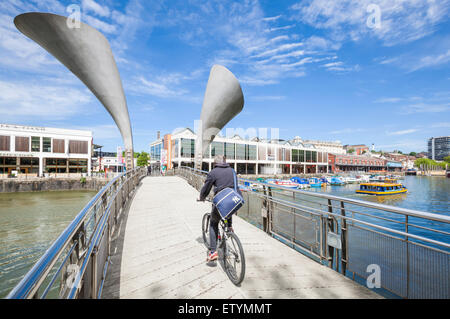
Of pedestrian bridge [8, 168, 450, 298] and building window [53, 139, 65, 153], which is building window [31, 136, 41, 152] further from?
pedestrian bridge [8, 168, 450, 298]

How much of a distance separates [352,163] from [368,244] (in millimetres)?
110625

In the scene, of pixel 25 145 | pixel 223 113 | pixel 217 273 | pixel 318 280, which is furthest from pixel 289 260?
pixel 25 145

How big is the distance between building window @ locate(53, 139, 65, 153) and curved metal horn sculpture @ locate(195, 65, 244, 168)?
144 ft

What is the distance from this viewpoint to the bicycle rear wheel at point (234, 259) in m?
2.89

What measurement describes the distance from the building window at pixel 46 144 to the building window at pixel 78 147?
3.38 metres

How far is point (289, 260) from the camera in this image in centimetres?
380

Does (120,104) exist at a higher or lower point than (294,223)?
higher

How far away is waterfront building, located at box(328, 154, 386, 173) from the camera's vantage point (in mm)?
90688

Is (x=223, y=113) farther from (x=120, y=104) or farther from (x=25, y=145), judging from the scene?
(x=25, y=145)

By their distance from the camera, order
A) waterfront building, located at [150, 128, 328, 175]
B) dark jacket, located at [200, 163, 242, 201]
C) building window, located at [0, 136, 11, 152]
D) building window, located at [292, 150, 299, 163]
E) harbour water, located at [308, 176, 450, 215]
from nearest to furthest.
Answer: dark jacket, located at [200, 163, 242, 201], harbour water, located at [308, 176, 450, 215], building window, located at [0, 136, 11, 152], waterfront building, located at [150, 128, 328, 175], building window, located at [292, 150, 299, 163]

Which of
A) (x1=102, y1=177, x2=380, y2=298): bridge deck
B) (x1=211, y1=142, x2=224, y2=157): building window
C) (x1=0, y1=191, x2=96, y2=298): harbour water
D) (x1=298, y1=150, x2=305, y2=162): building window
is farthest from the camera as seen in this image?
(x1=298, y1=150, x2=305, y2=162): building window

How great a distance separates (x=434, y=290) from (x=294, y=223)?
2.24 m

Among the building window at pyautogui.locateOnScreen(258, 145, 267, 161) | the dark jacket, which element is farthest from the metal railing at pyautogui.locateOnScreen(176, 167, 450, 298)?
the building window at pyautogui.locateOnScreen(258, 145, 267, 161)

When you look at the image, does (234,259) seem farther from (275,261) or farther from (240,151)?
(240,151)
